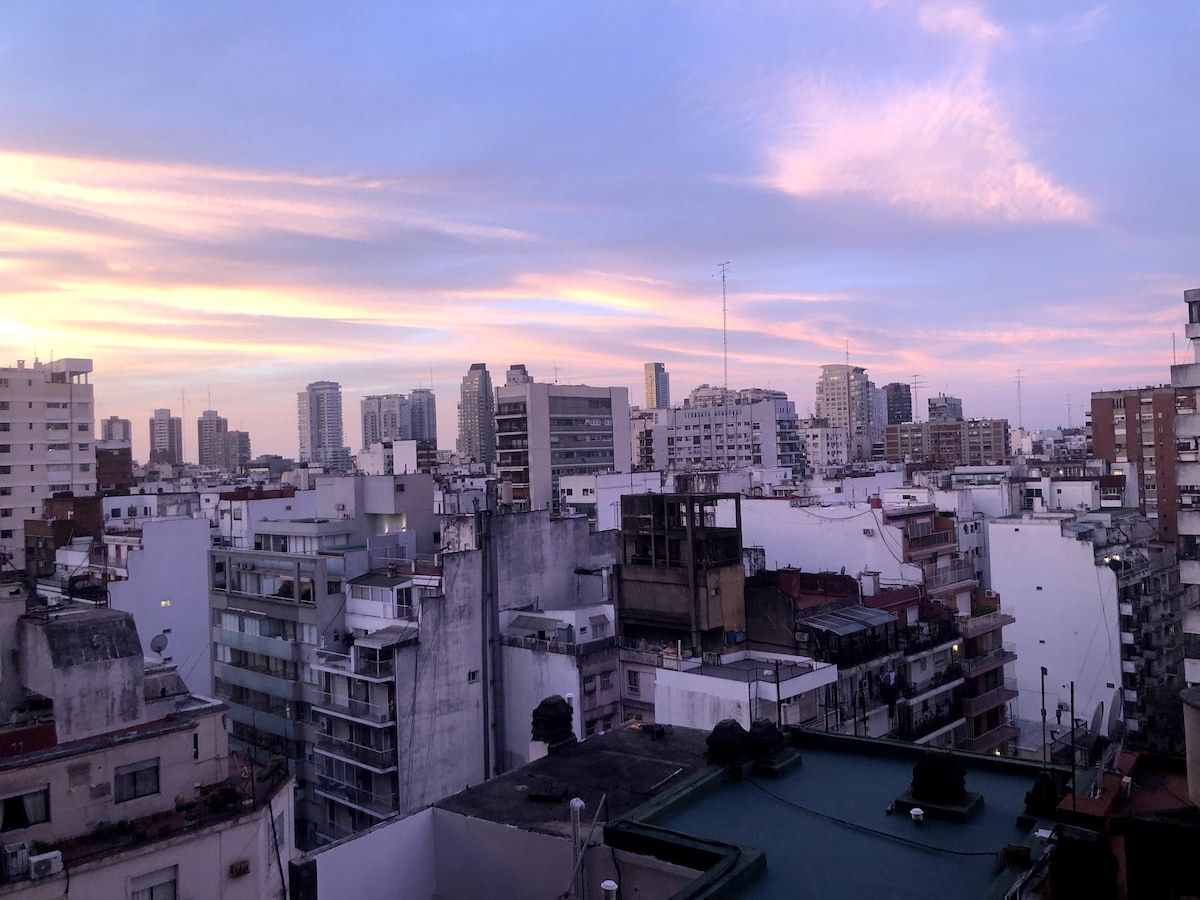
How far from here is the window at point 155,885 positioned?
1858cm

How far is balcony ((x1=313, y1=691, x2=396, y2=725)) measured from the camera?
1254 inches

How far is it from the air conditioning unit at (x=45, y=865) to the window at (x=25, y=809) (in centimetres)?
120

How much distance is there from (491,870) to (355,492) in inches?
1390

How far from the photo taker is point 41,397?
7350 cm

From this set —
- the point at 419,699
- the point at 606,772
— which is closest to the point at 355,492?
the point at 419,699

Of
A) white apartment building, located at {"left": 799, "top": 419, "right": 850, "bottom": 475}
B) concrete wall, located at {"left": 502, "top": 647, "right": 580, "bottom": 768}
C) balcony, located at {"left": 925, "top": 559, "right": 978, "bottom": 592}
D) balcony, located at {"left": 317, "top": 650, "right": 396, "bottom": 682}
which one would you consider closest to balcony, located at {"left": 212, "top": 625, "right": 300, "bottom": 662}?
balcony, located at {"left": 317, "top": 650, "right": 396, "bottom": 682}

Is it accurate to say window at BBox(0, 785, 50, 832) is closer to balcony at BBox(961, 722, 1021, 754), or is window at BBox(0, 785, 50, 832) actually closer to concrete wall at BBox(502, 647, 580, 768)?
concrete wall at BBox(502, 647, 580, 768)

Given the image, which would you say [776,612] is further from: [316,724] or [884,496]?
[884,496]

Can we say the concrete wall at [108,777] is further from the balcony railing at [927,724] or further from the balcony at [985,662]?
the balcony at [985,662]

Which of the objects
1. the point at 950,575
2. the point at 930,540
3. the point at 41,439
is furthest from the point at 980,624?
the point at 41,439

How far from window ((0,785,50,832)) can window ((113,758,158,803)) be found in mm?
1406

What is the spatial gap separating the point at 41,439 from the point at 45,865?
217ft

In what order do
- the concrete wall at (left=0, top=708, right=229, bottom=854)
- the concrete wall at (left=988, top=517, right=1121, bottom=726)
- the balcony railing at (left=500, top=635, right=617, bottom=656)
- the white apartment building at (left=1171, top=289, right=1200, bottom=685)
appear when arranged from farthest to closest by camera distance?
the concrete wall at (left=988, top=517, right=1121, bottom=726), the balcony railing at (left=500, top=635, right=617, bottom=656), the white apartment building at (left=1171, top=289, right=1200, bottom=685), the concrete wall at (left=0, top=708, right=229, bottom=854)

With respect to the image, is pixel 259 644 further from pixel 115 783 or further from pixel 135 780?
pixel 115 783
